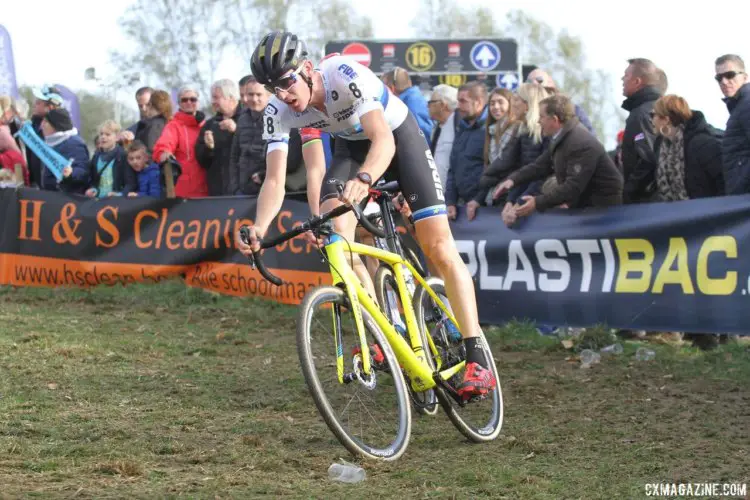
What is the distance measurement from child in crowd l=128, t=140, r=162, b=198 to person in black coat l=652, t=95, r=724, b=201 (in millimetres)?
6654

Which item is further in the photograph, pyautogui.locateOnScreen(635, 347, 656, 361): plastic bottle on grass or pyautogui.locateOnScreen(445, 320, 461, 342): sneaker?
pyautogui.locateOnScreen(635, 347, 656, 361): plastic bottle on grass

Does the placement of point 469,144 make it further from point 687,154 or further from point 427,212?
point 427,212

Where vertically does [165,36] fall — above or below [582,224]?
above

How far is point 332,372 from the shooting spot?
5.56m

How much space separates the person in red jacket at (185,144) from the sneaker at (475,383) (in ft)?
26.6

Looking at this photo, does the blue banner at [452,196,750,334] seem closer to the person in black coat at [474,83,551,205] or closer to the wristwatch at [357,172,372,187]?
the person in black coat at [474,83,551,205]

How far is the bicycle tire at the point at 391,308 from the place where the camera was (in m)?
6.10

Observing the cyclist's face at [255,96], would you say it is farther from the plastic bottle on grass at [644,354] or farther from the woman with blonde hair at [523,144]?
the plastic bottle on grass at [644,354]

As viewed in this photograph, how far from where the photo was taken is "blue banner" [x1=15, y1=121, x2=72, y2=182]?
14.8 m

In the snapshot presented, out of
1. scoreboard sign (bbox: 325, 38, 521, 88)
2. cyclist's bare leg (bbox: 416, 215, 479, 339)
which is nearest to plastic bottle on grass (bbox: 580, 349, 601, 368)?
cyclist's bare leg (bbox: 416, 215, 479, 339)

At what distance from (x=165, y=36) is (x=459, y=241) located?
4960 centimetres

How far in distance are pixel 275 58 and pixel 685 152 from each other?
5.01m

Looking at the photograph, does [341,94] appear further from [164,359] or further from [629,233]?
[629,233]

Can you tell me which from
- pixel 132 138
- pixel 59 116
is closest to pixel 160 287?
pixel 132 138
